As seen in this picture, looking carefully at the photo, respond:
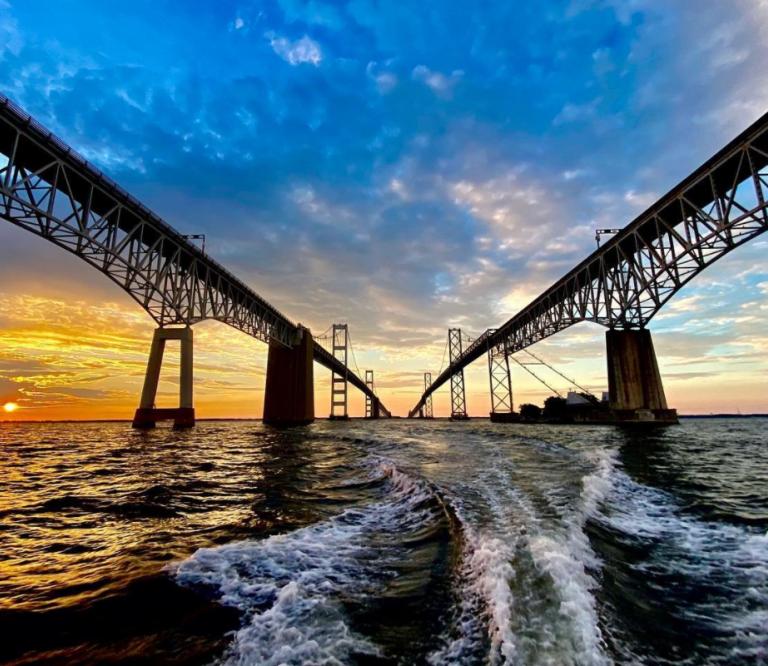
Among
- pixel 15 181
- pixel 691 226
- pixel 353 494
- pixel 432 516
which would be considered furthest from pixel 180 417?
pixel 691 226

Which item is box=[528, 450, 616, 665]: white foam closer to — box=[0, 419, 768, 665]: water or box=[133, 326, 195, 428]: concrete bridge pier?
box=[0, 419, 768, 665]: water

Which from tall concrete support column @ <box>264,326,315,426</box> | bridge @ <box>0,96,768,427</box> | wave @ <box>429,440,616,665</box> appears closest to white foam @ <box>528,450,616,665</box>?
wave @ <box>429,440,616,665</box>

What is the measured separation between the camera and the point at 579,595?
3.32 metres

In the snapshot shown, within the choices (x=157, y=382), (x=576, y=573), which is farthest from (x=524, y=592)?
(x=157, y=382)

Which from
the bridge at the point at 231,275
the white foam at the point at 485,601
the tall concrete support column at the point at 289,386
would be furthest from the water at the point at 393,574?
the tall concrete support column at the point at 289,386

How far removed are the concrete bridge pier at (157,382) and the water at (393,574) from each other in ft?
91.5

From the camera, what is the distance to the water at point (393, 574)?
273 centimetres

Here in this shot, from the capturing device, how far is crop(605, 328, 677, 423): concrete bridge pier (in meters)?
31.1

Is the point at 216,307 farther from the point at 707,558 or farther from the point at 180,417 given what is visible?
the point at 707,558

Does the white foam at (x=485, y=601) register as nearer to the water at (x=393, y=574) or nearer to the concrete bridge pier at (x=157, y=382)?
the water at (x=393, y=574)

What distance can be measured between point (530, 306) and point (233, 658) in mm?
55963

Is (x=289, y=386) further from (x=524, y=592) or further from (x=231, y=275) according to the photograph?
(x=524, y=592)

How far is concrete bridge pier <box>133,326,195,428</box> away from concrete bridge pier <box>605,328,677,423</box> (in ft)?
119

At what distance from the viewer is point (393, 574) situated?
404 cm
